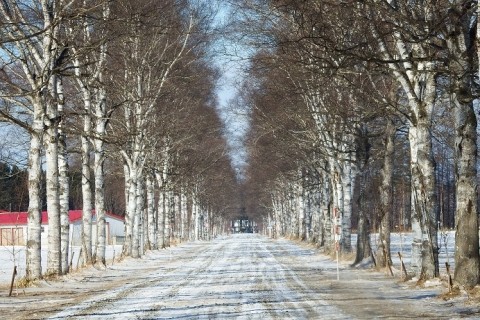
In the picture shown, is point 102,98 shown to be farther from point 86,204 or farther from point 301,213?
point 301,213

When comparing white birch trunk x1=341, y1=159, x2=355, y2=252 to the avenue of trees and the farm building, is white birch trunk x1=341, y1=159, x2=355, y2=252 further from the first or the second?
the farm building

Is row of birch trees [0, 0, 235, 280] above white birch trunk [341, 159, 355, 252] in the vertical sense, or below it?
above

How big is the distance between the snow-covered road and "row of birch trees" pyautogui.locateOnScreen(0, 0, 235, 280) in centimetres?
239

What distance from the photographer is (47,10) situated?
63.3 ft

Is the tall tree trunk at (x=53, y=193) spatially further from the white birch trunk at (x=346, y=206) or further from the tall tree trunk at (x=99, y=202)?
the white birch trunk at (x=346, y=206)

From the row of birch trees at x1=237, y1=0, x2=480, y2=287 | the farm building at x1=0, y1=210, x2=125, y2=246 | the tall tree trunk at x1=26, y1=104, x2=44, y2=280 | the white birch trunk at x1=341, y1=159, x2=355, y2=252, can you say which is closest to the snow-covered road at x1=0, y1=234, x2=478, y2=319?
the tall tree trunk at x1=26, y1=104, x2=44, y2=280

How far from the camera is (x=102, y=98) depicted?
96.6ft

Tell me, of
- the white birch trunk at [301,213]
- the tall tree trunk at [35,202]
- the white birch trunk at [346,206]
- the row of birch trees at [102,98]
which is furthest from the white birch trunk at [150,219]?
the tall tree trunk at [35,202]

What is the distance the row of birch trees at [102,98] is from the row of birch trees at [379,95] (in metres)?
3.56

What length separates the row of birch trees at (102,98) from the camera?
65.0 feet

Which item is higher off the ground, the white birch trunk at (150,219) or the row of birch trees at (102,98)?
the row of birch trees at (102,98)

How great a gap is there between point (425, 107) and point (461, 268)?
4373mm

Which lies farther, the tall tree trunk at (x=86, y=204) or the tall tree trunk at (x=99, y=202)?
the tall tree trunk at (x=99, y=202)

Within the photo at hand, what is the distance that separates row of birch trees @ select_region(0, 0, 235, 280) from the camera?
19.8 meters
